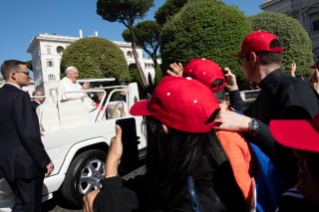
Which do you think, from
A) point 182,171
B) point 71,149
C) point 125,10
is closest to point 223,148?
point 182,171

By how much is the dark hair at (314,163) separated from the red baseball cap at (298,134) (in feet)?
0.31

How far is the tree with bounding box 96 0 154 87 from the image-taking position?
2695 cm

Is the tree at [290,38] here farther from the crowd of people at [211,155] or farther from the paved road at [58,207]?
the crowd of people at [211,155]

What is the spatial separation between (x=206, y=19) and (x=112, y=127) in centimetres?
1144

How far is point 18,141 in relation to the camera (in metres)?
2.40

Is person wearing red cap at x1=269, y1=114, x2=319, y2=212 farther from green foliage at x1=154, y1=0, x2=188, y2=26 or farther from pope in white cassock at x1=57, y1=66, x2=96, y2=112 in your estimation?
green foliage at x1=154, y1=0, x2=188, y2=26

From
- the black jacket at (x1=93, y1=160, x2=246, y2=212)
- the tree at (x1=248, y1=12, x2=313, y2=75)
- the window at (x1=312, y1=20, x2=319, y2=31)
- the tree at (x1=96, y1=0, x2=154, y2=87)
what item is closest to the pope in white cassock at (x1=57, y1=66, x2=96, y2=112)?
the black jacket at (x1=93, y1=160, x2=246, y2=212)

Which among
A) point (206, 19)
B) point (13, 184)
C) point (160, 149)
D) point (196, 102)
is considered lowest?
point (13, 184)

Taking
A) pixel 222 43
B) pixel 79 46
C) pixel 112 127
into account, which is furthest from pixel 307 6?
pixel 112 127

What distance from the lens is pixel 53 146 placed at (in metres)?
3.03

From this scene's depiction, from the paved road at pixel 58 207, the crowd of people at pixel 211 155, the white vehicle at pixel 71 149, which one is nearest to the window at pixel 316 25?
the white vehicle at pixel 71 149

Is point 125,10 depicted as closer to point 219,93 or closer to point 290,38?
point 290,38

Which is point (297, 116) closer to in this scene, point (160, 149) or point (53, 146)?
point (160, 149)

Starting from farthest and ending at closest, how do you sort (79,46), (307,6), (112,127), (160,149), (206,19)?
(307,6) < (79,46) < (206,19) < (112,127) < (160,149)
